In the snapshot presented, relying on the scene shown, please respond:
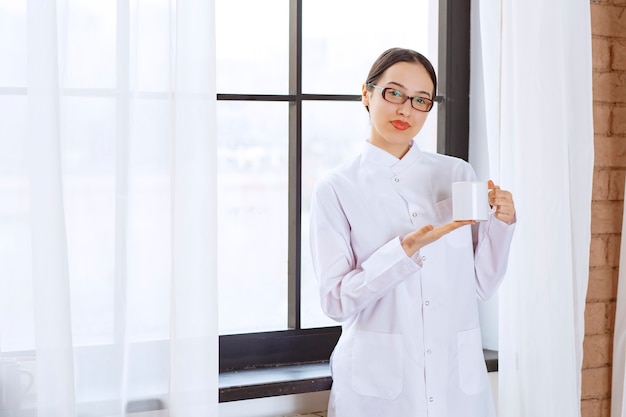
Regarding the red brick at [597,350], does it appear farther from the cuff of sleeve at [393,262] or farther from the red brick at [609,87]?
the cuff of sleeve at [393,262]

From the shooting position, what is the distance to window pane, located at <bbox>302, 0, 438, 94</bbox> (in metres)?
2.64

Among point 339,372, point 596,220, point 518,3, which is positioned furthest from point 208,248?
point 596,220

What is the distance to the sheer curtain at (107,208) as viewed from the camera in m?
1.87

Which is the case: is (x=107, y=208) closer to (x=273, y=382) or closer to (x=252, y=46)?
(x=273, y=382)

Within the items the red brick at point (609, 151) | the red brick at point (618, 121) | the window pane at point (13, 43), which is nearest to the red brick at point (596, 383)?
the red brick at point (609, 151)

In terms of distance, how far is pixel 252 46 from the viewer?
8.38 ft

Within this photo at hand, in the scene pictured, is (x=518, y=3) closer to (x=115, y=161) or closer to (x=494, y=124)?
(x=494, y=124)

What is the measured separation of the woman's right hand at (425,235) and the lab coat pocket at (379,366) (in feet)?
0.79

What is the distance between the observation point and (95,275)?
1.97m

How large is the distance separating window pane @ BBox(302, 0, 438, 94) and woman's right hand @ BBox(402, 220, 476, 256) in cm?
84

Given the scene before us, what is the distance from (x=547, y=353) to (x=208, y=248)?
1.07m

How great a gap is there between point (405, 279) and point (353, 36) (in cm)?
97

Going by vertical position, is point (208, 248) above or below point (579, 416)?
above

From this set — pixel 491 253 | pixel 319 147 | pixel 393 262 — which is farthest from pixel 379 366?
pixel 319 147
